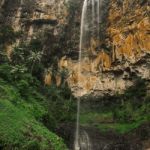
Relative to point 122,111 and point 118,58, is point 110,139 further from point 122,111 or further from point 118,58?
point 118,58

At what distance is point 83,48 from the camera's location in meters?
46.9

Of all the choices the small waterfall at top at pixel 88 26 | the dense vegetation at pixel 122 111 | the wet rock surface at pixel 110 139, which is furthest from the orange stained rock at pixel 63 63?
the wet rock surface at pixel 110 139

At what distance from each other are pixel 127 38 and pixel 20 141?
2519 centimetres

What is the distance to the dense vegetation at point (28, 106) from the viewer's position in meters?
22.5

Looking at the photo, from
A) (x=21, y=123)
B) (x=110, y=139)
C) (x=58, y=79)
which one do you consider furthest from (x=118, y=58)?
(x=21, y=123)

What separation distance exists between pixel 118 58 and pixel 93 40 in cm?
431

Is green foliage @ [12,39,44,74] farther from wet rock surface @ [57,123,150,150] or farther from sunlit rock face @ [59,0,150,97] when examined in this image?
wet rock surface @ [57,123,150,150]

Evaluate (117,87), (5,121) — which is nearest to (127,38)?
(117,87)

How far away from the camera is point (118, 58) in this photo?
145 feet

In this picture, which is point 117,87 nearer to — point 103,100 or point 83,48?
point 103,100

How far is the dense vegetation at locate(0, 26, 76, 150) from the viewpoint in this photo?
22.5m

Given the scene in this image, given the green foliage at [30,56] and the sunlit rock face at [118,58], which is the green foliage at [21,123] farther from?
the sunlit rock face at [118,58]

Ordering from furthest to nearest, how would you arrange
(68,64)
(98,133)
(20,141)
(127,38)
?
(68,64) < (127,38) < (98,133) < (20,141)

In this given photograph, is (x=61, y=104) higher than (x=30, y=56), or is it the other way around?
(x=30, y=56)
